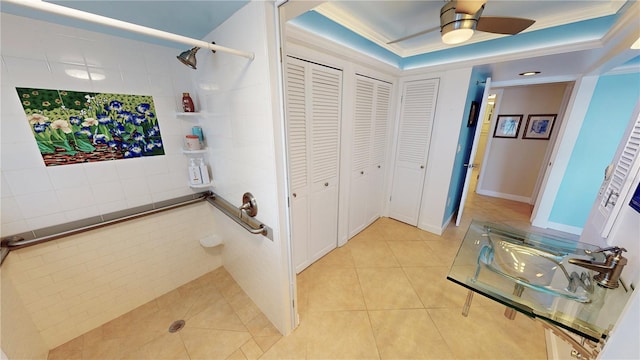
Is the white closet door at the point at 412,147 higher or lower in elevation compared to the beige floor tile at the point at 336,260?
higher

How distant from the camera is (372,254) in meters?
2.38

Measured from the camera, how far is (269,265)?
55.9 inches

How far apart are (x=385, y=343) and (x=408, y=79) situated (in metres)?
2.85

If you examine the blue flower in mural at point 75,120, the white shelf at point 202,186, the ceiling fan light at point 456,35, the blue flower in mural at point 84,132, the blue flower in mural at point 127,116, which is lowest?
the white shelf at point 202,186

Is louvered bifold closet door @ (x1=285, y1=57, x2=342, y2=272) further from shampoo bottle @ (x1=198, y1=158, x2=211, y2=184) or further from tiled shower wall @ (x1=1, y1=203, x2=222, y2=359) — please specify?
tiled shower wall @ (x1=1, y1=203, x2=222, y2=359)

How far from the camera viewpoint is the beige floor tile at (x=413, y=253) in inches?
88.6

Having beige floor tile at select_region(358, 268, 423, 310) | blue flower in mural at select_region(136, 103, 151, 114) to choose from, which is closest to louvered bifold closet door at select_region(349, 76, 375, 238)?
beige floor tile at select_region(358, 268, 423, 310)

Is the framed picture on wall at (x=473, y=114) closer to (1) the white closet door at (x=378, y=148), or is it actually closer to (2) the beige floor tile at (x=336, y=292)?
(1) the white closet door at (x=378, y=148)

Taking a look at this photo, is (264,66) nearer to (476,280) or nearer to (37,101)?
(37,101)

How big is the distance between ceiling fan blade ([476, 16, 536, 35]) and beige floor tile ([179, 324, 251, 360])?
2.74 meters

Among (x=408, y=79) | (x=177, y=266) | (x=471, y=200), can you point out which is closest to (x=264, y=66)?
(x=177, y=266)

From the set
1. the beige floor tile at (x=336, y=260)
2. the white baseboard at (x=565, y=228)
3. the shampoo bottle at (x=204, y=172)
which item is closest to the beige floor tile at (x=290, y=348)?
the beige floor tile at (x=336, y=260)

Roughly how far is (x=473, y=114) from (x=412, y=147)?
88 centimetres

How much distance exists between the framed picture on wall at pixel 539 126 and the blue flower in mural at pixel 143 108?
18.4ft
